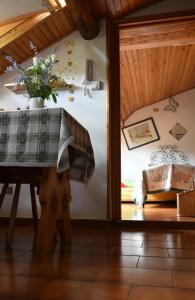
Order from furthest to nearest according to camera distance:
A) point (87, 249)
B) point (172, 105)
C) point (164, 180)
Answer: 1. point (172, 105)
2. point (164, 180)
3. point (87, 249)

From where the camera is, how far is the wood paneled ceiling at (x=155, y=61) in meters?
3.36

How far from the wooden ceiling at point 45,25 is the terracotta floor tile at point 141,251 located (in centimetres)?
209

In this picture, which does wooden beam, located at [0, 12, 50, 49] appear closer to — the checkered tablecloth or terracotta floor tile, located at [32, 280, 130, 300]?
the checkered tablecloth

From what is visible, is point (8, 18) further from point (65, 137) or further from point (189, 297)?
point (189, 297)

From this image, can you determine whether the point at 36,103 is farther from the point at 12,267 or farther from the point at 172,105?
the point at 172,105

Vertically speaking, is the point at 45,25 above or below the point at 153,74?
below

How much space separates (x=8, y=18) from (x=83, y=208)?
196 cm

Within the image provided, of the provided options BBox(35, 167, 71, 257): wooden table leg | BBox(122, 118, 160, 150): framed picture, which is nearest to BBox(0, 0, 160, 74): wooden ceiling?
BBox(35, 167, 71, 257): wooden table leg

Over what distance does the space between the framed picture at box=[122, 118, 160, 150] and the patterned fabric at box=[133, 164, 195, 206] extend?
222 centimetres

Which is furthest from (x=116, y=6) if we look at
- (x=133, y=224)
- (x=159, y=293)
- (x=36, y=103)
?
Result: (x=159, y=293)

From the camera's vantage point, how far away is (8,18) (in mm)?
2766

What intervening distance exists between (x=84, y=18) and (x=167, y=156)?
15.8 ft

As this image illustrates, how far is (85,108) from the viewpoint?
9.42 ft

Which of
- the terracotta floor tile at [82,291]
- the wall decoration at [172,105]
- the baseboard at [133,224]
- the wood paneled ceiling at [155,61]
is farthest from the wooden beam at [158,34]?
the wall decoration at [172,105]
